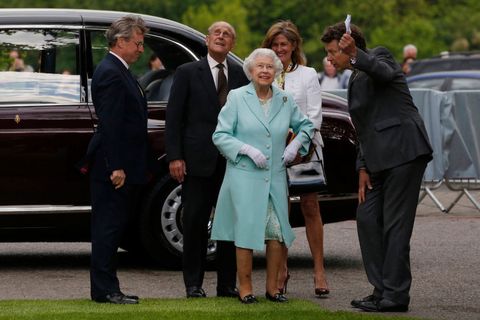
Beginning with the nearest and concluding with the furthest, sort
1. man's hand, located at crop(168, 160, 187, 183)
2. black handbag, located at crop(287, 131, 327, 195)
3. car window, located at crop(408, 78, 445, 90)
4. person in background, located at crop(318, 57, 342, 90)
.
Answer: man's hand, located at crop(168, 160, 187, 183) → black handbag, located at crop(287, 131, 327, 195) → person in background, located at crop(318, 57, 342, 90) → car window, located at crop(408, 78, 445, 90)

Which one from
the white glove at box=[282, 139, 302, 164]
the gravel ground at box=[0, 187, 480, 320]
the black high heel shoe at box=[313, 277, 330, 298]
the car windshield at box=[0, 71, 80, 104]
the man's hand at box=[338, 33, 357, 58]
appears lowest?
the gravel ground at box=[0, 187, 480, 320]

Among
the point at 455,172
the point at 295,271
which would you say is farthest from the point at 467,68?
the point at 295,271

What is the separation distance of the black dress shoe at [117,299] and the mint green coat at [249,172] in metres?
0.64

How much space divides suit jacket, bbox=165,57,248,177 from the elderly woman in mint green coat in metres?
0.40

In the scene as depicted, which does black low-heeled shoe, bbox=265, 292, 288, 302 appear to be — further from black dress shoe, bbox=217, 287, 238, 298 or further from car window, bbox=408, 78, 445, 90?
car window, bbox=408, 78, 445, 90

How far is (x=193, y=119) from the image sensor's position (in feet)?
34.1

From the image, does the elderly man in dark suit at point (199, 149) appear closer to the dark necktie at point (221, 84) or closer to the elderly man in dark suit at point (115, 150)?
the dark necktie at point (221, 84)

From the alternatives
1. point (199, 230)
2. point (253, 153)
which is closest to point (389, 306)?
point (253, 153)

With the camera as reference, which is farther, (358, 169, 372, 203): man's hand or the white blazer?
the white blazer

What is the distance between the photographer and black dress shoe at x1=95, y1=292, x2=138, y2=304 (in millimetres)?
9922

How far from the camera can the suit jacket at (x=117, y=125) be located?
9.81 m

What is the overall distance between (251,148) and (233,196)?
0.33m

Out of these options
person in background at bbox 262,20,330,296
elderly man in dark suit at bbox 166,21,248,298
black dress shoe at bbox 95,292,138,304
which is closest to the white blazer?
person in background at bbox 262,20,330,296

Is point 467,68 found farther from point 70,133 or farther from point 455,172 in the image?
point 70,133
